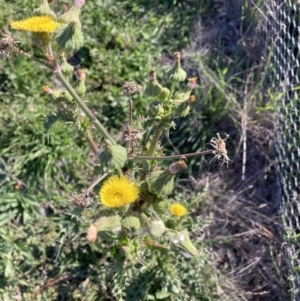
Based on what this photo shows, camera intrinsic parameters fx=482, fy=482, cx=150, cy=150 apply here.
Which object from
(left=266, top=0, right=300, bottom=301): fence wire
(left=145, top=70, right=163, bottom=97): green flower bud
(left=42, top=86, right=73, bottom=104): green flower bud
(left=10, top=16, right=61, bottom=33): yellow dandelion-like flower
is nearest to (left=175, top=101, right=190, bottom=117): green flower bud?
Result: (left=145, top=70, right=163, bottom=97): green flower bud

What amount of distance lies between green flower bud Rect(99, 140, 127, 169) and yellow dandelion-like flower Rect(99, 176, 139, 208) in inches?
5.0

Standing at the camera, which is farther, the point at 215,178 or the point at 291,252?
the point at 215,178

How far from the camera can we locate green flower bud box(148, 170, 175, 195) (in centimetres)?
200

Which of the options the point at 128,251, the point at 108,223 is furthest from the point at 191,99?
the point at 128,251

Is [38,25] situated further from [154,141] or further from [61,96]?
[154,141]

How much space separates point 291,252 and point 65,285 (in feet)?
4.59

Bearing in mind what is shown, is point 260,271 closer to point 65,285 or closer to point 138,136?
point 65,285

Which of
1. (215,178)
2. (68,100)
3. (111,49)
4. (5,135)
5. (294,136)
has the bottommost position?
(215,178)

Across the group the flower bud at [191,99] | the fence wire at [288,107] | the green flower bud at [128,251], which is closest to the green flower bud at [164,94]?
the flower bud at [191,99]

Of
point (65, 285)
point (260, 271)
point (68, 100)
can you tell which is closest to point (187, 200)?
point (260, 271)

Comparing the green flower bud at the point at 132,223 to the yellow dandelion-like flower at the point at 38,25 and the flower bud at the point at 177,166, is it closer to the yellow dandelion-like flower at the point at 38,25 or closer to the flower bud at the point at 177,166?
the flower bud at the point at 177,166

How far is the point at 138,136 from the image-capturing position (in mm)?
2066

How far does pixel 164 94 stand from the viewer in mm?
2068

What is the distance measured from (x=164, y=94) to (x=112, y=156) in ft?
1.33
